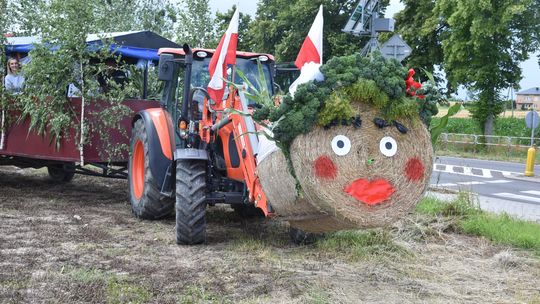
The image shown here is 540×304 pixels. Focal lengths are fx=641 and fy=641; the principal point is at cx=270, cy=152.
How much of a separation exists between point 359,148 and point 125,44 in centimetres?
635

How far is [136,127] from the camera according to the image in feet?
27.9

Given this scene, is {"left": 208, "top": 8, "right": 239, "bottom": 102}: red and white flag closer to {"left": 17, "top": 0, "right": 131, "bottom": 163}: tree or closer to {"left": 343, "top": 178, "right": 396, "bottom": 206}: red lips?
{"left": 343, "top": 178, "right": 396, "bottom": 206}: red lips

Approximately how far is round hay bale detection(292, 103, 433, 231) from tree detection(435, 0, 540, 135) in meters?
21.8

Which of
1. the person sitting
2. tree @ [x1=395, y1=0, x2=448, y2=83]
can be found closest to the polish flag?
the person sitting

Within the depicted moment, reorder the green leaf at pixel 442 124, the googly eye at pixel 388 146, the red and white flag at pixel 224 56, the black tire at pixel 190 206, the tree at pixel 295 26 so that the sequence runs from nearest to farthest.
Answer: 1. the googly eye at pixel 388 146
2. the green leaf at pixel 442 124
3. the red and white flag at pixel 224 56
4. the black tire at pixel 190 206
5. the tree at pixel 295 26

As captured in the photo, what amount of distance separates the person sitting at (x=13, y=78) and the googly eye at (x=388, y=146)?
253 inches

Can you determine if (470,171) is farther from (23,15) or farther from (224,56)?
(224,56)

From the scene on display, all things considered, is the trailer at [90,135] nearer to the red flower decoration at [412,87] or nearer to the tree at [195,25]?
the tree at [195,25]

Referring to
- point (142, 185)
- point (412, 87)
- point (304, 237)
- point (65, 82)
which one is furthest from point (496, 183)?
point (412, 87)

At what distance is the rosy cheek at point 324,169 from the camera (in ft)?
15.4

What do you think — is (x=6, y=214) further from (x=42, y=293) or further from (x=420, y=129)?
(x=420, y=129)

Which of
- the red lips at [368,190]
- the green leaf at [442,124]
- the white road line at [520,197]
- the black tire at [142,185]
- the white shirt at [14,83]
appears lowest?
the white road line at [520,197]

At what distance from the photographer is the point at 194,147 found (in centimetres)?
738

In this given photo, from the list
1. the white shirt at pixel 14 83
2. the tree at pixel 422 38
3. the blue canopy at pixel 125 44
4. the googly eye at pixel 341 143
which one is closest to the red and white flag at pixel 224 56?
the googly eye at pixel 341 143
